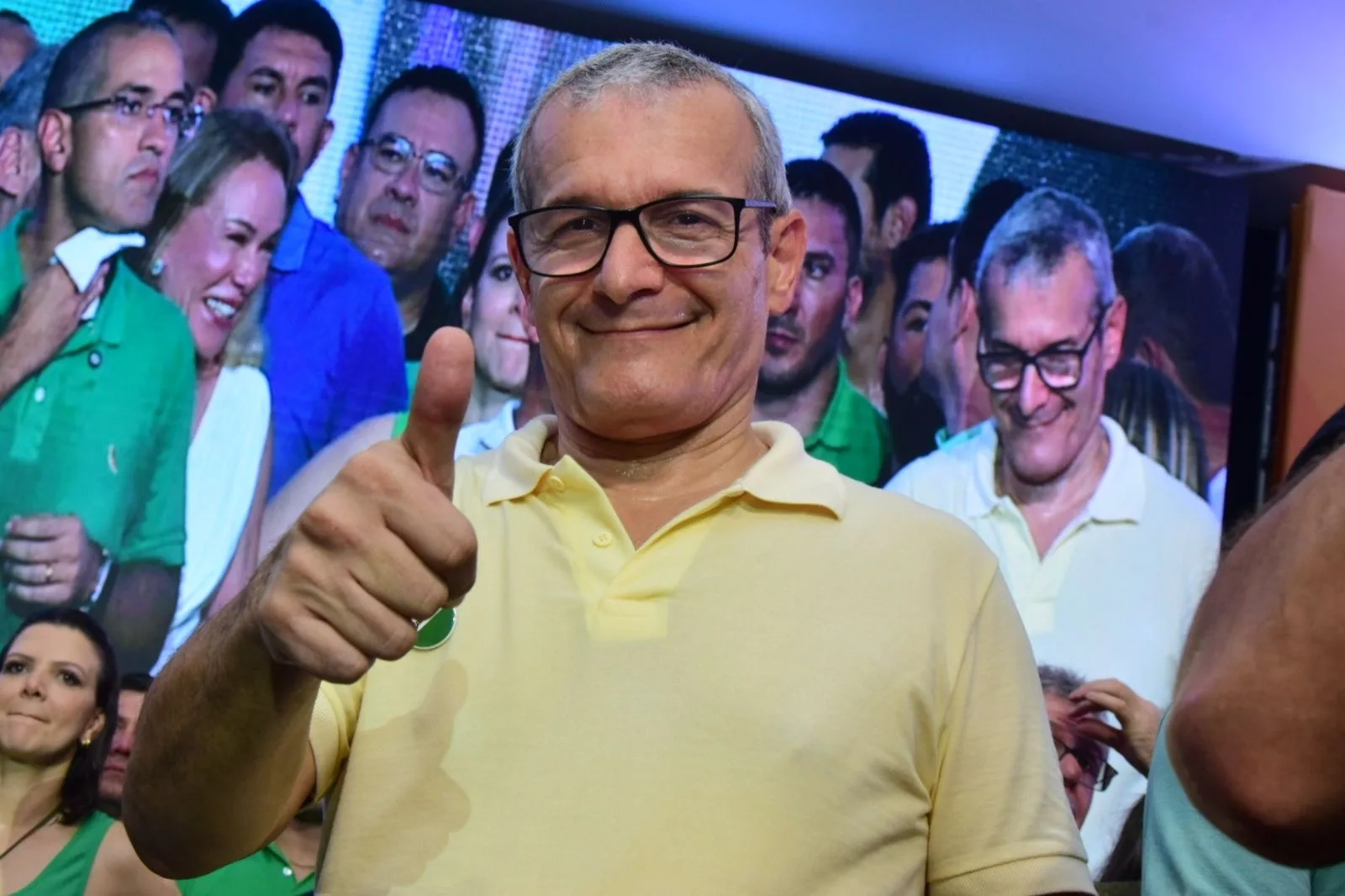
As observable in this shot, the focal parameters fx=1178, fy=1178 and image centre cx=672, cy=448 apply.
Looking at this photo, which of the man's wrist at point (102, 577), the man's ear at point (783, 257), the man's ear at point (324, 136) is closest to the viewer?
the man's ear at point (783, 257)

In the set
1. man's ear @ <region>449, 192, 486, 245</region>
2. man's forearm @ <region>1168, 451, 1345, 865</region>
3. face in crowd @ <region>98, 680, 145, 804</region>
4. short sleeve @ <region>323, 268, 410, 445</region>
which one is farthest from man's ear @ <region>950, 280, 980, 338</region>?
man's forearm @ <region>1168, 451, 1345, 865</region>

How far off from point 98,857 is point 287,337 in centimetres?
86

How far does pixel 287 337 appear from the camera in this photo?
1982 millimetres

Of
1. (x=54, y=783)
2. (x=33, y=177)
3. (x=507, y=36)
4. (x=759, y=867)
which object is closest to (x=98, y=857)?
(x=54, y=783)

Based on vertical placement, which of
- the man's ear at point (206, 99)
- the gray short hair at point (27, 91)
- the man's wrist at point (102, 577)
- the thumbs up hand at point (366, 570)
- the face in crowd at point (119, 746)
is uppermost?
the man's ear at point (206, 99)

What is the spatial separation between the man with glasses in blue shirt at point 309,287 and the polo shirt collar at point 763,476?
3.29ft

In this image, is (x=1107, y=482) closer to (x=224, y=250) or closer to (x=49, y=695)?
(x=224, y=250)

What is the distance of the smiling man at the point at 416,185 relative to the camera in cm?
206

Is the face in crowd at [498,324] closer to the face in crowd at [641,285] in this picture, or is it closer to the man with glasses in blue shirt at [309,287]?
the man with glasses in blue shirt at [309,287]

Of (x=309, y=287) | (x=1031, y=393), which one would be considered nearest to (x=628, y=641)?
(x=309, y=287)

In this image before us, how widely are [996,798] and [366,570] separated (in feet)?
1.74

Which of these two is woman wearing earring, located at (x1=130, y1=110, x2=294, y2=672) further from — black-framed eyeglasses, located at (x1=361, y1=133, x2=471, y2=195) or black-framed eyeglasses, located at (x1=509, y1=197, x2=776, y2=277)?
black-framed eyeglasses, located at (x1=509, y1=197, x2=776, y2=277)

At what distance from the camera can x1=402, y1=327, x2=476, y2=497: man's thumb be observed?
0.69 metres

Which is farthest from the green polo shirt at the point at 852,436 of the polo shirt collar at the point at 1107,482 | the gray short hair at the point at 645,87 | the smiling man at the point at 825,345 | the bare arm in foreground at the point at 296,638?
the bare arm in foreground at the point at 296,638
